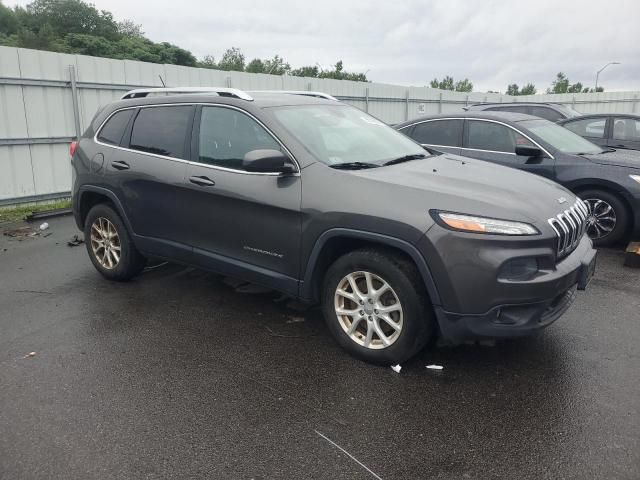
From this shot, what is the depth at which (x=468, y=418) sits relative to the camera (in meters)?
3.04

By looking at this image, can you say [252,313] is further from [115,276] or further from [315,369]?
[115,276]

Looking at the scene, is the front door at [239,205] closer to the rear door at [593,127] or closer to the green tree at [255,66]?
the rear door at [593,127]

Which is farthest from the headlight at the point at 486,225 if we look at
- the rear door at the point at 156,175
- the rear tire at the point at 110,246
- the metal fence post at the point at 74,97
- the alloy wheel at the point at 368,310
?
the metal fence post at the point at 74,97

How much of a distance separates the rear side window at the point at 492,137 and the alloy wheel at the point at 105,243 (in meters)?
4.71

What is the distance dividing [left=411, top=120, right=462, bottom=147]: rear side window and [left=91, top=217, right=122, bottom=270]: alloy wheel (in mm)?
4438

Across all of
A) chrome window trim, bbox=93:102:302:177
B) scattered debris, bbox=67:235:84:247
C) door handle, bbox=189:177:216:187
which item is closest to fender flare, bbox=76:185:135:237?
chrome window trim, bbox=93:102:302:177

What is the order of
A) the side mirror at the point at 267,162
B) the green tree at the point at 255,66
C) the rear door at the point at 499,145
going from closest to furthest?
the side mirror at the point at 267,162 → the rear door at the point at 499,145 → the green tree at the point at 255,66

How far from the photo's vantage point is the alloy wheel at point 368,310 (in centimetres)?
347

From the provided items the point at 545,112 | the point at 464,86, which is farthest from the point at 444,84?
the point at 545,112

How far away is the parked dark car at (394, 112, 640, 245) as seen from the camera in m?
6.36

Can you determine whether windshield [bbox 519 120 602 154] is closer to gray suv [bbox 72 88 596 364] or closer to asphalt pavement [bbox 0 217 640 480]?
asphalt pavement [bbox 0 217 640 480]

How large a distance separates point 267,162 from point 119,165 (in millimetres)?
1955

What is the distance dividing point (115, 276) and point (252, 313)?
1.61 meters

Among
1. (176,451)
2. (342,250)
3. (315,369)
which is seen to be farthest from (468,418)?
(176,451)
